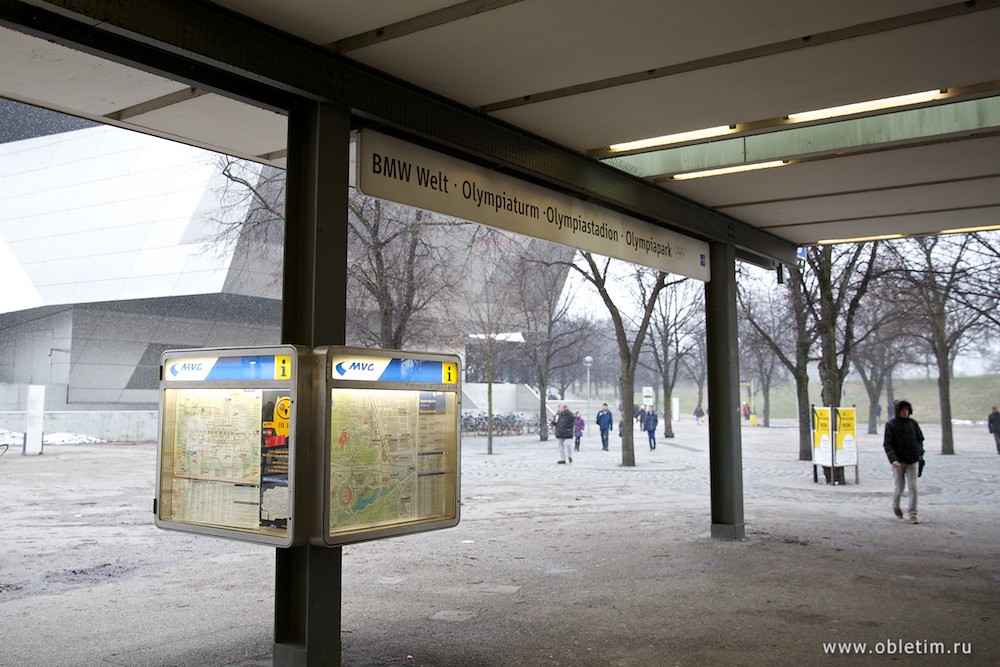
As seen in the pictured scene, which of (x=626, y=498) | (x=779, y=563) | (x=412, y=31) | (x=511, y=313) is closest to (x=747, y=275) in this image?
(x=511, y=313)

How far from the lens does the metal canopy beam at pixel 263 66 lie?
14.1 ft

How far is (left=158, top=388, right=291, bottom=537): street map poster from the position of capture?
208 inches

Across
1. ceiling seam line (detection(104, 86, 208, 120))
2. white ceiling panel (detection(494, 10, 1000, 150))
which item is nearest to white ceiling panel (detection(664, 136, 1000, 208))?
white ceiling panel (detection(494, 10, 1000, 150))

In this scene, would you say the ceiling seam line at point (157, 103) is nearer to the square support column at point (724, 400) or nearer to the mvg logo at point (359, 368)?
the mvg logo at point (359, 368)

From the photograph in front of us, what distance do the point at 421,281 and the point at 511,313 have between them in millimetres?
15878

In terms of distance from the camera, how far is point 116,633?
689 centimetres

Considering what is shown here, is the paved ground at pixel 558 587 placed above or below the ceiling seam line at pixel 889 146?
below

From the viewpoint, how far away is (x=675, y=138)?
24.8 ft

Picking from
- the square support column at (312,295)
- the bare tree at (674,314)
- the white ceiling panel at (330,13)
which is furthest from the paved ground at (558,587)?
the bare tree at (674,314)

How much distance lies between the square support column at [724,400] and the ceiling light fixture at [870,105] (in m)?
4.35

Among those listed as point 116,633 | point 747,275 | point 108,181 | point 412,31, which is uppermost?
point 108,181

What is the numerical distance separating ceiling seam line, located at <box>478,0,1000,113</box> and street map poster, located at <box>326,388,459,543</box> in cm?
223

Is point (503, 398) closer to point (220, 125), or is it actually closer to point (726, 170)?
point (726, 170)

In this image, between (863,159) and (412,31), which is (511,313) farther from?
(412,31)
